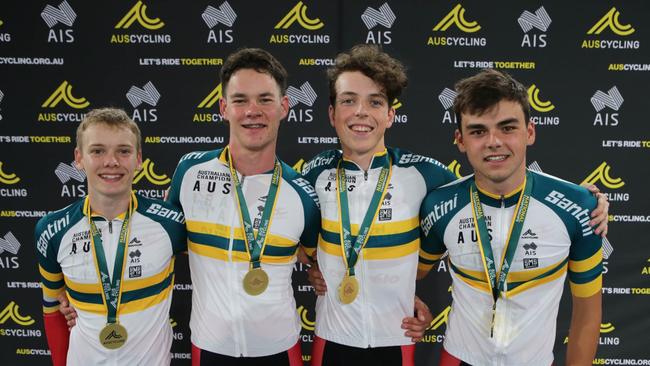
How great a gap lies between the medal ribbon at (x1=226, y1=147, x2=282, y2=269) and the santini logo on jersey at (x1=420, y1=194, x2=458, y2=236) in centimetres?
69

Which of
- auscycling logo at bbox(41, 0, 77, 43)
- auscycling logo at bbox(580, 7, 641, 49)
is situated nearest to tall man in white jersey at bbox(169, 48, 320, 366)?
auscycling logo at bbox(41, 0, 77, 43)

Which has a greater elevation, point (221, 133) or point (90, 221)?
point (221, 133)

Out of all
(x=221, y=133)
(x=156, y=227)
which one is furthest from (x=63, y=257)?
(x=221, y=133)

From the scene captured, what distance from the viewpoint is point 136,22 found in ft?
10.6

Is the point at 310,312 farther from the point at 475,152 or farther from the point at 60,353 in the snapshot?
the point at 475,152

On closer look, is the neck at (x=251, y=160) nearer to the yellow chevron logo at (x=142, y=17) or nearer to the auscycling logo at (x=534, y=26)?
the yellow chevron logo at (x=142, y=17)

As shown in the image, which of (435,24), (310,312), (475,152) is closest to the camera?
(475,152)

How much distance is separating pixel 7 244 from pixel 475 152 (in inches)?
130

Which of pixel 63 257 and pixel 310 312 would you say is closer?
pixel 63 257

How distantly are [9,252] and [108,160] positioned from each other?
2.03 meters

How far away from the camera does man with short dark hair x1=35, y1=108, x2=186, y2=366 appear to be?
2.01 meters

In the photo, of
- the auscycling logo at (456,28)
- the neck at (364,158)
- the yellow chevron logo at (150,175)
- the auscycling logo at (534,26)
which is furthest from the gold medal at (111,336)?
the auscycling logo at (534,26)

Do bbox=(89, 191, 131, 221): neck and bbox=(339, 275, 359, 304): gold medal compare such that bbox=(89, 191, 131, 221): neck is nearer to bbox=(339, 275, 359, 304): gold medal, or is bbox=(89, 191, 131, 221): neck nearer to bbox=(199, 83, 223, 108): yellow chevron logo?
bbox=(339, 275, 359, 304): gold medal

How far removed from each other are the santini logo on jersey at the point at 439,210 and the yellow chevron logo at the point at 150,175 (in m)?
2.01
